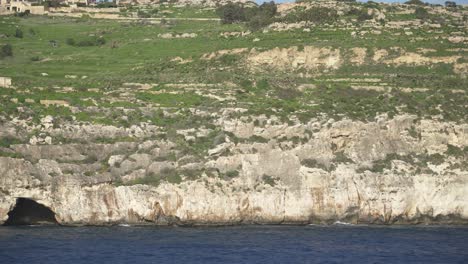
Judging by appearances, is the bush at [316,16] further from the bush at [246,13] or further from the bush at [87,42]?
the bush at [87,42]

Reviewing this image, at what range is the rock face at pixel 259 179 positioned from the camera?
59125 millimetres

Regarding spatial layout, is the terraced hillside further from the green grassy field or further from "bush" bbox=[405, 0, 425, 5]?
"bush" bbox=[405, 0, 425, 5]

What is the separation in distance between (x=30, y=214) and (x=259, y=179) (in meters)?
14.3

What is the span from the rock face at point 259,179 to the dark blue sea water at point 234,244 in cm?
121

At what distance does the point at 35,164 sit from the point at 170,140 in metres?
8.93

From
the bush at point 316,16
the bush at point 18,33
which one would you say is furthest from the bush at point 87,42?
the bush at point 316,16

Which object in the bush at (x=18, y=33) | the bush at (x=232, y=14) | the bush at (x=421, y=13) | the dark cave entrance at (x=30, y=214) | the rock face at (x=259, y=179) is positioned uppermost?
the bush at (x=421, y=13)

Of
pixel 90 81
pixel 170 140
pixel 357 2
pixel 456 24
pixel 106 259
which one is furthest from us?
pixel 357 2

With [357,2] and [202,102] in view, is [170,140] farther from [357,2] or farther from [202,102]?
[357,2]

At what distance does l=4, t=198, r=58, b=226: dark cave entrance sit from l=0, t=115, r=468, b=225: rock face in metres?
2.80

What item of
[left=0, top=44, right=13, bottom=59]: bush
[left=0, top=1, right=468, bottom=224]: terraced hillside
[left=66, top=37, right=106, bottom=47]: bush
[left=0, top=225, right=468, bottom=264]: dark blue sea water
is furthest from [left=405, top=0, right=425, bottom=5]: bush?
[left=0, top=225, right=468, bottom=264]: dark blue sea water

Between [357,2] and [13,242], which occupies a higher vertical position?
[357,2]

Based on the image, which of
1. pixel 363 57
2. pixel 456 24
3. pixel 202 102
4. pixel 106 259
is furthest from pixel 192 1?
pixel 106 259

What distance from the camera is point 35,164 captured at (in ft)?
197
